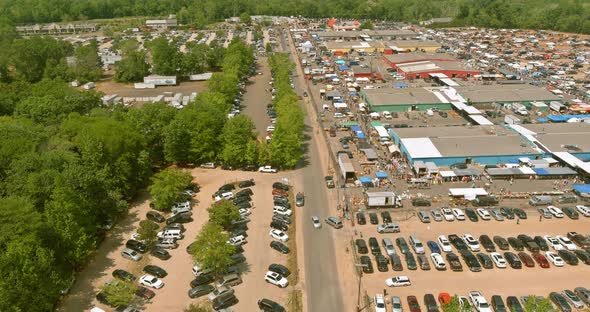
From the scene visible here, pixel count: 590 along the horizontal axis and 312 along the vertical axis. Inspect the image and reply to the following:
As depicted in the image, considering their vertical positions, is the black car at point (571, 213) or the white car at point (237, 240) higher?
the black car at point (571, 213)

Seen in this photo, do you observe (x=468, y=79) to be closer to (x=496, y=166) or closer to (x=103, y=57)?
(x=496, y=166)

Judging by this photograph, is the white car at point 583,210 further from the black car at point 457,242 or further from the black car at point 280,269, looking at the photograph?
the black car at point 280,269

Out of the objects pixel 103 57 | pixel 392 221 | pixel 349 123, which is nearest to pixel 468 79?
pixel 349 123

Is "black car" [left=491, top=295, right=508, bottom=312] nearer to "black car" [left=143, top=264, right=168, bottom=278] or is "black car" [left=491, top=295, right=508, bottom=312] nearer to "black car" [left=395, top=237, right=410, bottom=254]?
"black car" [left=395, top=237, right=410, bottom=254]

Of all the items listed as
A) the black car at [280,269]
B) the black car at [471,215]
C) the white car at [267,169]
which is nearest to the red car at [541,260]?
the black car at [471,215]

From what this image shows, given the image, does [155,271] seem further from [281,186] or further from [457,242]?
[457,242]

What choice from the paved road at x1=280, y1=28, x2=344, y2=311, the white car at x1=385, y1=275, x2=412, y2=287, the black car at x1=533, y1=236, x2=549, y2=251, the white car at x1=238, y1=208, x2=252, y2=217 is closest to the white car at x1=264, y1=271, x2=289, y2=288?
the paved road at x1=280, y1=28, x2=344, y2=311
